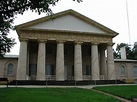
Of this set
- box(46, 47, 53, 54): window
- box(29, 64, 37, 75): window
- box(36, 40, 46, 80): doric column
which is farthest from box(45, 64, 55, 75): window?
box(36, 40, 46, 80): doric column

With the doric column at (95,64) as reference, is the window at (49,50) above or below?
above

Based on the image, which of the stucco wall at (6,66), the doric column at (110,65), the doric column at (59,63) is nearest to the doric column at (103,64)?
the doric column at (110,65)

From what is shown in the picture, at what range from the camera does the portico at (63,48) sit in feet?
119

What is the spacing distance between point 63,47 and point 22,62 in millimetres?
7240

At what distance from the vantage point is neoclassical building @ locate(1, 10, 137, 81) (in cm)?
3628

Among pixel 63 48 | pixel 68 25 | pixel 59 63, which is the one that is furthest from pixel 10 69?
pixel 68 25

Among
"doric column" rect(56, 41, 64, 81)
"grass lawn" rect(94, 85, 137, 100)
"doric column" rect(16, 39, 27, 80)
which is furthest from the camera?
"doric column" rect(56, 41, 64, 81)

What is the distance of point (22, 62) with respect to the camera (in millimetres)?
35312

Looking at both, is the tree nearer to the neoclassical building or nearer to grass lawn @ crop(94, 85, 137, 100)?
grass lawn @ crop(94, 85, 137, 100)

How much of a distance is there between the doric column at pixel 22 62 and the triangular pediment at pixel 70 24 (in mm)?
3164

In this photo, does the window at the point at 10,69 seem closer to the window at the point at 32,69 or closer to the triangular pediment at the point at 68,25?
the window at the point at 32,69

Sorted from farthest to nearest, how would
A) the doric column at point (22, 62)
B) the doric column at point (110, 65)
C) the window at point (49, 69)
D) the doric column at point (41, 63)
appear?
1. the window at point (49, 69)
2. the doric column at point (110, 65)
3. the doric column at point (41, 63)
4. the doric column at point (22, 62)

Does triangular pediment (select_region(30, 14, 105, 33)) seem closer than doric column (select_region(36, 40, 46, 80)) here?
No

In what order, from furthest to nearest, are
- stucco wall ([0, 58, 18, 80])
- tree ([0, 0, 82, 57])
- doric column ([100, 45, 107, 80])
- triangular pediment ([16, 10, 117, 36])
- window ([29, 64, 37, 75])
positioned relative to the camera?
1. stucco wall ([0, 58, 18, 80])
2. doric column ([100, 45, 107, 80])
3. window ([29, 64, 37, 75])
4. triangular pediment ([16, 10, 117, 36])
5. tree ([0, 0, 82, 57])
